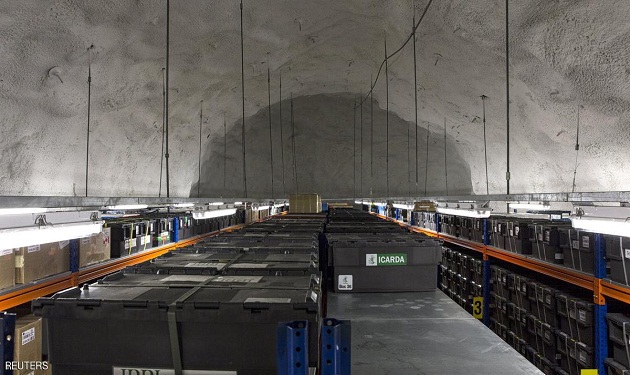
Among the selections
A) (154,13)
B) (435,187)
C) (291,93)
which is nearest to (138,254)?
(154,13)

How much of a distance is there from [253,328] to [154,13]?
8.28 metres

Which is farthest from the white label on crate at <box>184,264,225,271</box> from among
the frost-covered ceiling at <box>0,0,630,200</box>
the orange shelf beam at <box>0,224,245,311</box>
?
the frost-covered ceiling at <box>0,0,630,200</box>

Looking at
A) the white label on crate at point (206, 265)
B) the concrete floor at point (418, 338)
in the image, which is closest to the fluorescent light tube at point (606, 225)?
the concrete floor at point (418, 338)

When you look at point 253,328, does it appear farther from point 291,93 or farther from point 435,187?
point 435,187

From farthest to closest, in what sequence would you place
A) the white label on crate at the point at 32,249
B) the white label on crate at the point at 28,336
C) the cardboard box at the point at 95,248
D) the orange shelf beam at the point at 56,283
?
the cardboard box at the point at 95,248
the white label on crate at the point at 32,249
the orange shelf beam at the point at 56,283
the white label on crate at the point at 28,336

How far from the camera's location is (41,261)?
5.05 meters

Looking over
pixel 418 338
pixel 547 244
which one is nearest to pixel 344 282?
pixel 418 338

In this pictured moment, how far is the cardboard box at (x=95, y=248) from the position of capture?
228 inches

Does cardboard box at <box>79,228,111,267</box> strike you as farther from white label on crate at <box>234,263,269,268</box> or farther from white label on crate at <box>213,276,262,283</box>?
white label on crate at <box>213,276,262,283</box>

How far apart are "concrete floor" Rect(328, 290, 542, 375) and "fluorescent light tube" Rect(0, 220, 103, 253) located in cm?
201

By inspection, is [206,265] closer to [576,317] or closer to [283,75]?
[576,317]

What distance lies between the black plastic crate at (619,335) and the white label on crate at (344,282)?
3.21 m

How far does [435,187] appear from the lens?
23.0m

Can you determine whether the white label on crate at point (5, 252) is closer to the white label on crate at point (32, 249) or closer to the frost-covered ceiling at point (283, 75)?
the white label on crate at point (32, 249)
